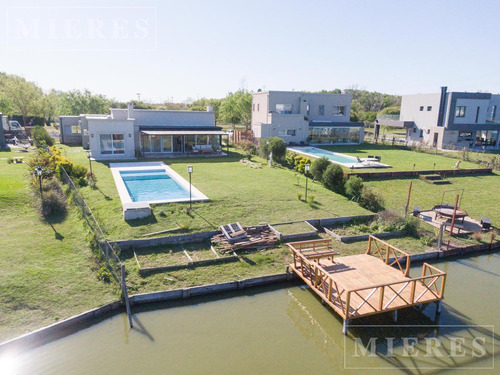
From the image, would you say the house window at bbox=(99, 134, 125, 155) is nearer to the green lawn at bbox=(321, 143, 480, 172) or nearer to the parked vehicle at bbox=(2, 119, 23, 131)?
the parked vehicle at bbox=(2, 119, 23, 131)

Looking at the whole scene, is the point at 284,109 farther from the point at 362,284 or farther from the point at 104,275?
the point at 104,275

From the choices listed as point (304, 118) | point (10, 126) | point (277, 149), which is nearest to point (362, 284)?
point (277, 149)

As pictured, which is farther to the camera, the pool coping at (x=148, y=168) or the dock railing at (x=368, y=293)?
the pool coping at (x=148, y=168)

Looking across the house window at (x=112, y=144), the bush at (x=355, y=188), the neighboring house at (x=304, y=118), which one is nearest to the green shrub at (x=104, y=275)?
the bush at (x=355, y=188)

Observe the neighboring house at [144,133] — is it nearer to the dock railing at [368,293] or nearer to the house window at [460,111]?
the dock railing at [368,293]

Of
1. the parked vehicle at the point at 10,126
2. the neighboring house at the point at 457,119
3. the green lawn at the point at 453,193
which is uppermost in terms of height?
the neighboring house at the point at 457,119

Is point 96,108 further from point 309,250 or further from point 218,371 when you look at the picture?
point 218,371

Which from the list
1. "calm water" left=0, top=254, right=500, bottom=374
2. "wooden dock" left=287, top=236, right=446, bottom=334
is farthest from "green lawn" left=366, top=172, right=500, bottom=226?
"calm water" left=0, top=254, right=500, bottom=374
